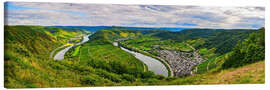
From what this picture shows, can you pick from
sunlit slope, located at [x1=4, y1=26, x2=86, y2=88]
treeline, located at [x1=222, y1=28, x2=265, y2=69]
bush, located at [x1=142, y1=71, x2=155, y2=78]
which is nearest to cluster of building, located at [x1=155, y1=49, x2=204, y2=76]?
bush, located at [x1=142, y1=71, x2=155, y2=78]

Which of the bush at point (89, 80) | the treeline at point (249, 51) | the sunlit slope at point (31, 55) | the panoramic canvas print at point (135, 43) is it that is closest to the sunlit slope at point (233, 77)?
the panoramic canvas print at point (135, 43)

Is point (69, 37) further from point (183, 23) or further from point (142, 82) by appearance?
point (183, 23)

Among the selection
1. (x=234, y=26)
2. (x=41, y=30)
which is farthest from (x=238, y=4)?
(x=41, y=30)

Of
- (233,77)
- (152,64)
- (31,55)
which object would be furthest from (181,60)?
(31,55)

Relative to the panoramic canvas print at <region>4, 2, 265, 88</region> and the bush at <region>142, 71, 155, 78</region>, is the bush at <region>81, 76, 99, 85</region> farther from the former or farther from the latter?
the bush at <region>142, 71, 155, 78</region>

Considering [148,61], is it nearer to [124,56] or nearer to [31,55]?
[124,56]

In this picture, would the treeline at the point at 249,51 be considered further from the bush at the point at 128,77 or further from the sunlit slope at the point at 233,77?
the bush at the point at 128,77
